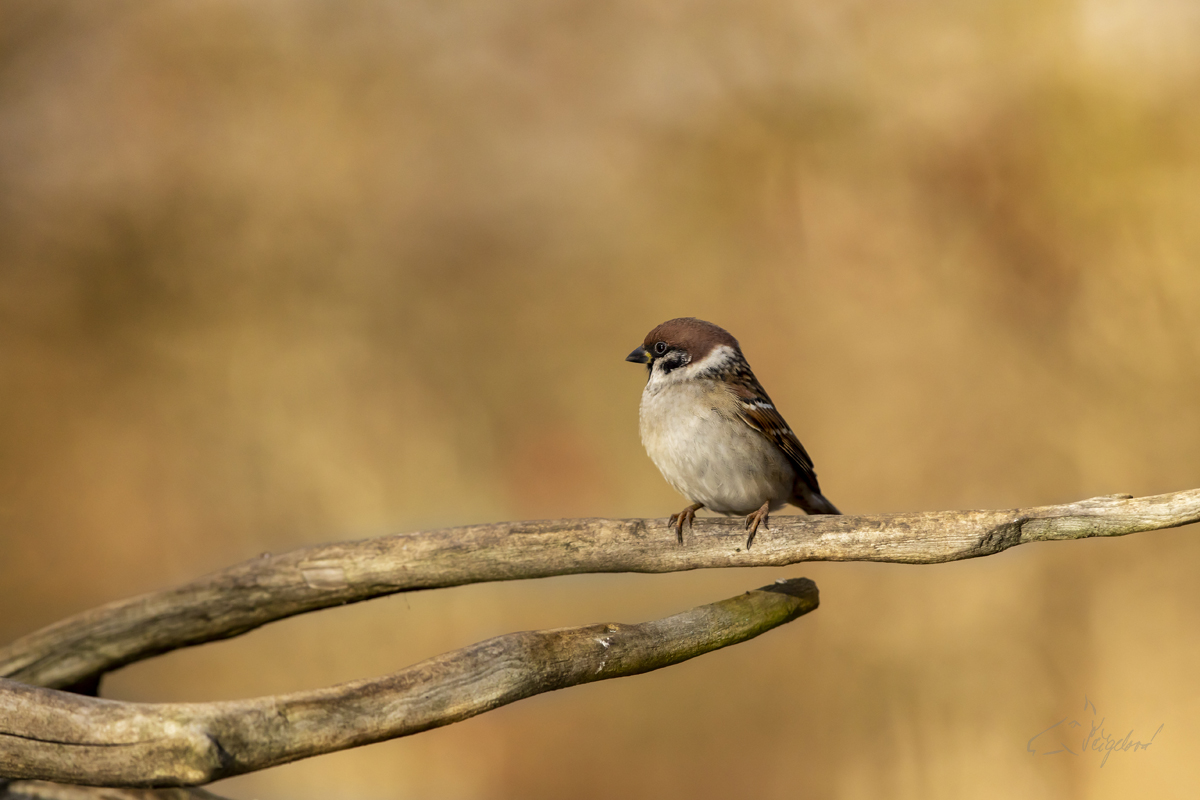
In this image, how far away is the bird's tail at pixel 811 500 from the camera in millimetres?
2515

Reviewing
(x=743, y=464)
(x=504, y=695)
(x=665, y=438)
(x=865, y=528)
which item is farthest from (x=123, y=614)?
(x=865, y=528)

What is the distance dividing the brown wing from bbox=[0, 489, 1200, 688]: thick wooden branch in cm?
31

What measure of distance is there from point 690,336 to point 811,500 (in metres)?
0.69

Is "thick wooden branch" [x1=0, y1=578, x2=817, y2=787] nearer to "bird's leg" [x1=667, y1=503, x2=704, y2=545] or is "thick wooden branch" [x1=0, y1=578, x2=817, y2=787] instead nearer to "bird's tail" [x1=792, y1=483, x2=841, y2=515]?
"bird's leg" [x1=667, y1=503, x2=704, y2=545]

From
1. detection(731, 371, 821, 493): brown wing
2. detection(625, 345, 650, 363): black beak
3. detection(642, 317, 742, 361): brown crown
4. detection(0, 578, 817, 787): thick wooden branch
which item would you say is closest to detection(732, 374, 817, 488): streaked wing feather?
detection(731, 371, 821, 493): brown wing

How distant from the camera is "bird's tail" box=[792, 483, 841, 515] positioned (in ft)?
8.25

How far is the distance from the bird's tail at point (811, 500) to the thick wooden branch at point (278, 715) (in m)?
0.91

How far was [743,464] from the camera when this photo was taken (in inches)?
87.7

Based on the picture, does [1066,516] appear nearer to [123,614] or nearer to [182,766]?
[182,766]

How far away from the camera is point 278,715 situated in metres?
1.48

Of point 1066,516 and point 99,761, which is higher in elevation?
point 1066,516

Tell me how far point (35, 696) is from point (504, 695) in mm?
893

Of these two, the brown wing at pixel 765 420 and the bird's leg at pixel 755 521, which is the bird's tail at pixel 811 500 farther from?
the bird's leg at pixel 755 521

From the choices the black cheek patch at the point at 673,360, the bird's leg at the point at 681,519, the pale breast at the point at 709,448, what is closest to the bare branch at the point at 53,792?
the bird's leg at the point at 681,519
